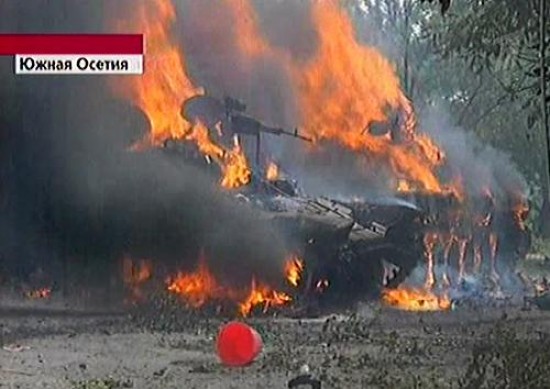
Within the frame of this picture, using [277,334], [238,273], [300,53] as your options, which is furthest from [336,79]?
[277,334]

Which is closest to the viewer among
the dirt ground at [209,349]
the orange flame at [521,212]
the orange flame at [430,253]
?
the dirt ground at [209,349]

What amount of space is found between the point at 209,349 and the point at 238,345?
0.31 meters

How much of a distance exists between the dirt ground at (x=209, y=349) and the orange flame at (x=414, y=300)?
0.48m

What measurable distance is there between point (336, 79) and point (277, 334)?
338cm

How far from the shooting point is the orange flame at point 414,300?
1034 centimetres

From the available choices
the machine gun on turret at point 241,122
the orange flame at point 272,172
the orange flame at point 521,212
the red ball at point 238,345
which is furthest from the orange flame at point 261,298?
the orange flame at point 521,212

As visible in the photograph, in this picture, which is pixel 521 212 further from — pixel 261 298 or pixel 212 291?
pixel 212 291

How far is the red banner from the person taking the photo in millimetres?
8789

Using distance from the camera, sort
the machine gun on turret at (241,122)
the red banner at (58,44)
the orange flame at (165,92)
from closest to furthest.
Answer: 1. the red banner at (58,44)
2. the orange flame at (165,92)
3. the machine gun on turret at (241,122)

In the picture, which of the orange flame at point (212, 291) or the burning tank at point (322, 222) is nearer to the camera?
the orange flame at point (212, 291)

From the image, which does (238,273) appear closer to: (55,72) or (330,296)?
(330,296)

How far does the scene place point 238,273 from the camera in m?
9.62

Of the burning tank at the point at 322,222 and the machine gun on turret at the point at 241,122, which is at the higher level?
the machine gun on turret at the point at 241,122

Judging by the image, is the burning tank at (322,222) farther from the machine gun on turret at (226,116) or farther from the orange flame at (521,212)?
the orange flame at (521,212)
